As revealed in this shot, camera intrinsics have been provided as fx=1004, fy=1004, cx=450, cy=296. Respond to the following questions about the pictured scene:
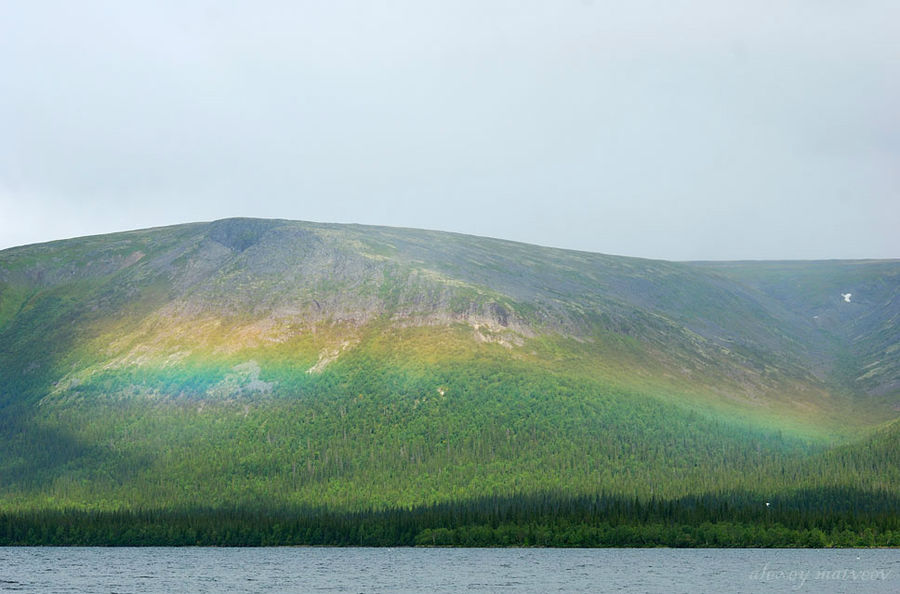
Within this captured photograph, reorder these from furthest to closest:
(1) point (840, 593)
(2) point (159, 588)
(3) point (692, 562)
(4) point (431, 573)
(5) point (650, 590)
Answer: (3) point (692, 562), (4) point (431, 573), (2) point (159, 588), (5) point (650, 590), (1) point (840, 593)

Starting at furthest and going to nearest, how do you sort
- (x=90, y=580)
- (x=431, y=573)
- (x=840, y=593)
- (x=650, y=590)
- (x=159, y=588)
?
(x=431, y=573), (x=90, y=580), (x=159, y=588), (x=650, y=590), (x=840, y=593)

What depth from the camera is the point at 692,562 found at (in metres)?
196

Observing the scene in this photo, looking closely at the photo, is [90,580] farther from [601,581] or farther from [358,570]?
[601,581]

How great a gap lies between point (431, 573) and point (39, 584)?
218ft

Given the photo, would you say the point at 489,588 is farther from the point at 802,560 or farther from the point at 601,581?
the point at 802,560

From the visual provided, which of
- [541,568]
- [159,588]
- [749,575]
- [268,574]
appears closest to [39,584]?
[159,588]

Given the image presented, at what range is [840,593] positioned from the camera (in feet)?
436

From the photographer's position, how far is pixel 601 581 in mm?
162125

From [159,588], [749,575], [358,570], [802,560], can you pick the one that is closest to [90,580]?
[159,588]

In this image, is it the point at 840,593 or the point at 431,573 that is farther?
the point at 431,573

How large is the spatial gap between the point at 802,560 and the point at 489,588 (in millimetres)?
68106

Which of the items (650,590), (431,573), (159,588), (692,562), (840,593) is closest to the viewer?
(840,593)

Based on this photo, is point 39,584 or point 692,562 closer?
point 39,584

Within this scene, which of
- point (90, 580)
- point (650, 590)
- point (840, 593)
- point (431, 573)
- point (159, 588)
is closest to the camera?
point (840, 593)
